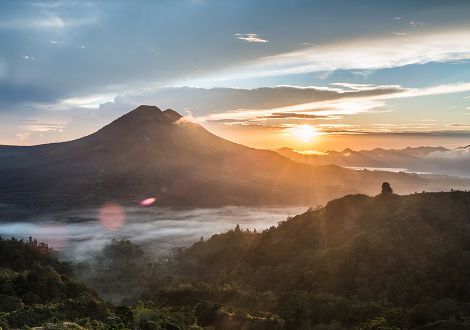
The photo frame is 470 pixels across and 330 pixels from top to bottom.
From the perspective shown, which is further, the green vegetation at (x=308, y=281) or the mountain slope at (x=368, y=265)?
the mountain slope at (x=368, y=265)

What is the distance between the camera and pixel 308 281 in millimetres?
69438

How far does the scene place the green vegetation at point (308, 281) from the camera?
4156 cm

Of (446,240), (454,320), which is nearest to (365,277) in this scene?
(446,240)

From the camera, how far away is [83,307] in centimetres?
4053

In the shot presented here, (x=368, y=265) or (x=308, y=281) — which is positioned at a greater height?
(x=368, y=265)

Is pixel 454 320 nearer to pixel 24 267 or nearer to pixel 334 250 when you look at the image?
pixel 334 250

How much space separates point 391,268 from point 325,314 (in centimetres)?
1710

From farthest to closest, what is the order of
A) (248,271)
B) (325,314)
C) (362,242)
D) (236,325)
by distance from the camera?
(248,271)
(362,242)
(325,314)
(236,325)

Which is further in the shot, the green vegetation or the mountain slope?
the mountain slope

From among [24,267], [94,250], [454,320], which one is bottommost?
[94,250]

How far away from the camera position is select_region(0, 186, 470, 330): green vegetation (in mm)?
41562

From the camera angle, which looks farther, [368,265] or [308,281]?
[308,281]

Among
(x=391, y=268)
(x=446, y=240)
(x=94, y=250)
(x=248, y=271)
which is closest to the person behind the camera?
(x=391, y=268)

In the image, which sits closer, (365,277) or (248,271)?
(365,277)
